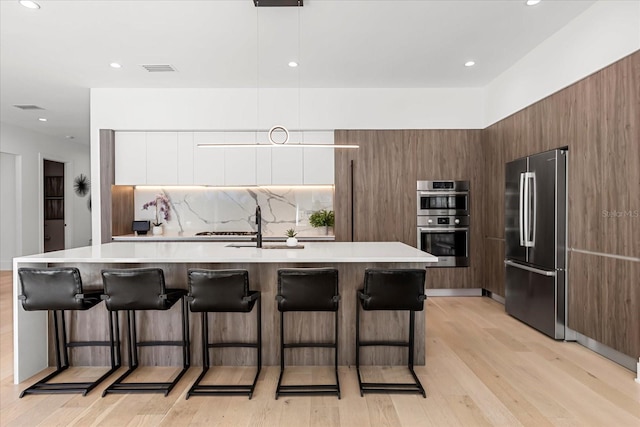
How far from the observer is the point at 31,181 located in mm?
8266

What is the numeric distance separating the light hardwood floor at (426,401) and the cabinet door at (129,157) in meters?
2.76

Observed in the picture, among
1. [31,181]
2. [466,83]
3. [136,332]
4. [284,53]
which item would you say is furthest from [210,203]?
[31,181]

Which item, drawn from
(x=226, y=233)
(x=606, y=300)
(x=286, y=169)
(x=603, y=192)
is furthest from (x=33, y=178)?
(x=606, y=300)

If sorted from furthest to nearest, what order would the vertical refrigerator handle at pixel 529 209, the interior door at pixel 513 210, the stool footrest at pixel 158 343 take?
the interior door at pixel 513 210 < the vertical refrigerator handle at pixel 529 209 < the stool footrest at pixel 158 343

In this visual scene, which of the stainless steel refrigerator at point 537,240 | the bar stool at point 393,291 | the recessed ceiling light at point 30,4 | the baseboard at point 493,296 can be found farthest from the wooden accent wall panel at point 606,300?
the recessed ceiling light at point 30,4

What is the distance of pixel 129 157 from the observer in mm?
5613

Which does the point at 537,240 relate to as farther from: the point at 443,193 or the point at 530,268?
the point at 443,193

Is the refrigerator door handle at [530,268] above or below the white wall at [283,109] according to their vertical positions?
below

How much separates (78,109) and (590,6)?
716 cm

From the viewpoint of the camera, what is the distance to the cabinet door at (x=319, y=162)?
5.60 meters

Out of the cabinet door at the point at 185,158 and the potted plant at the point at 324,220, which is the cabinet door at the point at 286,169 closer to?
the potted plant at the point at 324,220

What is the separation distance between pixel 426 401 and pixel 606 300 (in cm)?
185

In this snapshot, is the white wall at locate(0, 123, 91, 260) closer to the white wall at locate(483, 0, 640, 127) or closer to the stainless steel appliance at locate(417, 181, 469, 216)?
the stainless steel appliance at locate(417, 181, 469, 216)

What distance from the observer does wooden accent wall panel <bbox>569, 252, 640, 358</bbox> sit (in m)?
2.98
